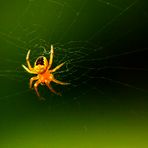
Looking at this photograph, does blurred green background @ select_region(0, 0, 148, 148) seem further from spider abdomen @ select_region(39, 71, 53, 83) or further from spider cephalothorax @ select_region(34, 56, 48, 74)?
spider abdomen @ select_region(39, 71, 53, 83)

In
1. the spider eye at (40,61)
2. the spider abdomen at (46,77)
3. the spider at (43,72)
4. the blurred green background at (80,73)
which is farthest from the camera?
the spider abdomen at (46,77)

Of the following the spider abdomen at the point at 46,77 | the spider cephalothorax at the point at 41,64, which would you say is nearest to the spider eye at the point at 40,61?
the spider cephalothorax at the point at 41,64

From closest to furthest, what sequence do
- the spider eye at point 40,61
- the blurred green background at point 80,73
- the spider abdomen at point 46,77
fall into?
the blurred green background at point 80,73 → the spider eye at point 40,61 → the spider abdomen at point 46,77

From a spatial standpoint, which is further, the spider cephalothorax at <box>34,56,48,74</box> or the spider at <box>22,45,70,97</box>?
the spider at <box>22,45,70,97</box>

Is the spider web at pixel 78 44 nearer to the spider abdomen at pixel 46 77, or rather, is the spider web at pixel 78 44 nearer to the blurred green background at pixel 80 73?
the blurred green background at pixel 80 73

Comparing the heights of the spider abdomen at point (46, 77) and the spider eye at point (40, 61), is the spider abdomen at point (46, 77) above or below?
above

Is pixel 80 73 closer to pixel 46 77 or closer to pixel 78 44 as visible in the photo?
pixel 78 44

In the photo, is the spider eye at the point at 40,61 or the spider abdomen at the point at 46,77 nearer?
the spider eye at the point at 40,61

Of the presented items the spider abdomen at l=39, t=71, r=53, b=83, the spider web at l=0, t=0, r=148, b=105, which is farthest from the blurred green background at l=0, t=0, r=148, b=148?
the spider abdomen at l=39, t=71, r=53, b=83

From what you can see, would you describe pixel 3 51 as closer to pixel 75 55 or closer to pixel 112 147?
pixel 75 55
